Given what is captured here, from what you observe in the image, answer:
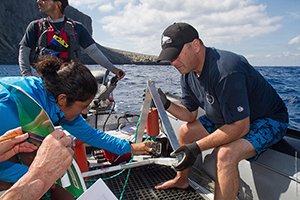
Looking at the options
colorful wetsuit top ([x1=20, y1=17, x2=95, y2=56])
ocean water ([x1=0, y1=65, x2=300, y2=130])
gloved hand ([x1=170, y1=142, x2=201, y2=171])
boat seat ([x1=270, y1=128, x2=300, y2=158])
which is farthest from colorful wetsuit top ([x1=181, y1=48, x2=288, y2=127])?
ocean water ([x1=0, y1=65, x2=300, y2=130])

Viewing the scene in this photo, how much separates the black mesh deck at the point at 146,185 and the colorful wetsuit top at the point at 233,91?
29.9 inches

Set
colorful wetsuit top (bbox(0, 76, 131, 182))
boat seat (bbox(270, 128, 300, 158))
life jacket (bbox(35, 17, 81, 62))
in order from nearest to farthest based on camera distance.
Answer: colorful wetsuit top (bbox(0, 76, 131, 182))
boat seat (bbox(270, 128, 300, 158))
life jacket (bbox(35, 17, 81, 62))

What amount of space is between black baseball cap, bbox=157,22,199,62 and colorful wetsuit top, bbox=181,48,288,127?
22cm

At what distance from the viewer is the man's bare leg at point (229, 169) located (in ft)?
4.75

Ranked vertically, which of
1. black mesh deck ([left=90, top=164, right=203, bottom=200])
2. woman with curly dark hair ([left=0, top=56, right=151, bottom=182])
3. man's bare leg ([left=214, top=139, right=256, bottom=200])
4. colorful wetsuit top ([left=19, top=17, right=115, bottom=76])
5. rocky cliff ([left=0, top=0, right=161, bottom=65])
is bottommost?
black mesh deck ([left=90, top=164, right=203, bottom=200])

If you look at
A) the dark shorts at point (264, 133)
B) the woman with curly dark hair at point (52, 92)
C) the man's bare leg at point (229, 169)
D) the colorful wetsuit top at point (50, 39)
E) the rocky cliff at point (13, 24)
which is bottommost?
the man's bare leg at point (229, 169)

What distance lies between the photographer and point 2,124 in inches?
39.7

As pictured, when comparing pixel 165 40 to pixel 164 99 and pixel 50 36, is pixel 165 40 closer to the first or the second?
pixel 164 99

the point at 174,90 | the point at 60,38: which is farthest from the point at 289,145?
the point at 174,90

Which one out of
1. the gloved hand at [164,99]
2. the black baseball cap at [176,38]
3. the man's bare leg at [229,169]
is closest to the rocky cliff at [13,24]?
the gloved hand at [164,99]

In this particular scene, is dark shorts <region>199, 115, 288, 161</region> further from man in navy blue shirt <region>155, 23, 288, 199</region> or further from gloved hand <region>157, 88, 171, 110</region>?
Answer: gloved hand <region>157, 88, 171, 110</region>

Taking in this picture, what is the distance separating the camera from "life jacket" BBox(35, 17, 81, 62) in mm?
2332

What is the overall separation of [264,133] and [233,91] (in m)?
0.45

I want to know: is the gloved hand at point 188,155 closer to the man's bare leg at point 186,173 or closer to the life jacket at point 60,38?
the man's bare leg at point 186,173
